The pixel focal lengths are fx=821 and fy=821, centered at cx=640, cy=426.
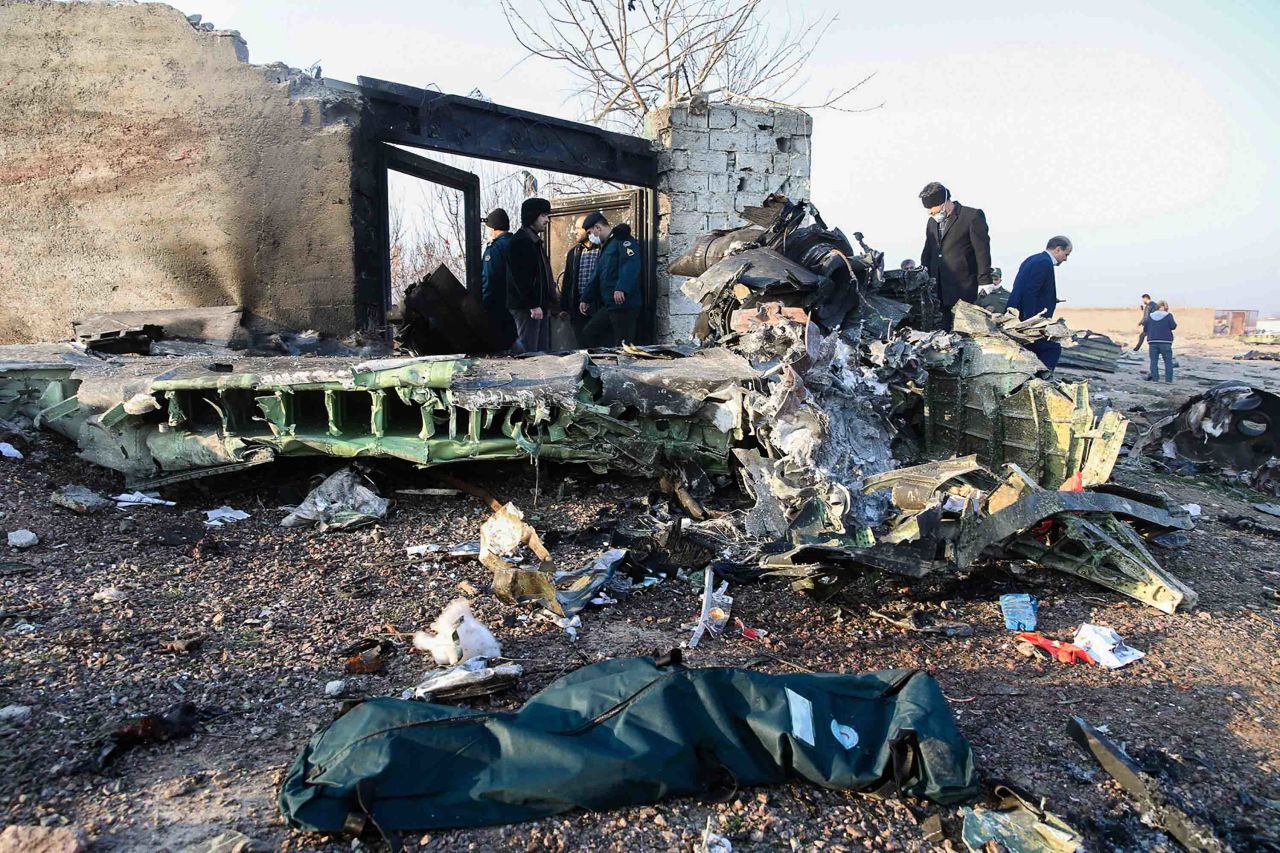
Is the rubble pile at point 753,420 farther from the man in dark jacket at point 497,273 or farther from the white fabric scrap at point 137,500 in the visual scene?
the man in dark jacket at point 497,273

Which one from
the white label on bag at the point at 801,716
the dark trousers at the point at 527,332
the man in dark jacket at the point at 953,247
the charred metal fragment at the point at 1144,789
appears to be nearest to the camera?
the charred metal fragment at the point at 1144,789

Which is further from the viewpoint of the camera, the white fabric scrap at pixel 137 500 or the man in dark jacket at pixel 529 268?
the man in dark jacket at pixel 529 268

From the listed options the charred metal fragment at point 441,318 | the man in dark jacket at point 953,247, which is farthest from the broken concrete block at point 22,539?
the man in dark jacket at point 953,247

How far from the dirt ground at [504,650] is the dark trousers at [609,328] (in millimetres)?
2934

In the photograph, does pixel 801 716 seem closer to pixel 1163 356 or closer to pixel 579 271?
pixel 579 271

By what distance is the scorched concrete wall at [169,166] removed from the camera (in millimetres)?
6918

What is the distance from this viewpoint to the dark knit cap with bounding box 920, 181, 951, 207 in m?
6.93

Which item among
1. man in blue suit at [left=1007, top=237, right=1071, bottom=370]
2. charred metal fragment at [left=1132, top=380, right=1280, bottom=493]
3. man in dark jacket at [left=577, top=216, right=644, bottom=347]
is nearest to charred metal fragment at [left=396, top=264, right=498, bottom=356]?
man in dark jacket at [left=577, top=216, right=644, bottom=347]

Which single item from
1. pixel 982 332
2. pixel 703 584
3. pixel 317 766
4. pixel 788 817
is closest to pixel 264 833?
pixel 317 766

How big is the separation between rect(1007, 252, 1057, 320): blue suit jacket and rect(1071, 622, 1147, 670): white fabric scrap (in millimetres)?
3971

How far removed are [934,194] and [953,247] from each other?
1.59ft

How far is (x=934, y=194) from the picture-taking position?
6.94 metres

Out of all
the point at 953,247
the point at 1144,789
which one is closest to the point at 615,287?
the point at 953,247

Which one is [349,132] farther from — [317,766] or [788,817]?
[788,817]
